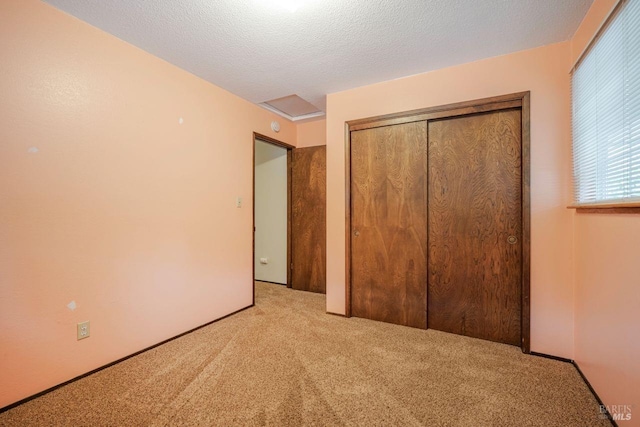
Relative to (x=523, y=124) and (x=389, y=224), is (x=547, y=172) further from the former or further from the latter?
(x=389, y=224)

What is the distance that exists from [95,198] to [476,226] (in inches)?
117

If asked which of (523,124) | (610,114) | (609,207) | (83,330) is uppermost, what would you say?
(523,124)

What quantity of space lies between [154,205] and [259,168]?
2.32 m

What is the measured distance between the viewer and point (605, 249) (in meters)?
1.60

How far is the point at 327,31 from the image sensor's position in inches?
78.7

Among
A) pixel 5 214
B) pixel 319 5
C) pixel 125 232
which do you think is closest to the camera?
pixel 5 214

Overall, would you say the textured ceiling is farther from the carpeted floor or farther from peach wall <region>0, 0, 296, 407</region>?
the carpeted floor

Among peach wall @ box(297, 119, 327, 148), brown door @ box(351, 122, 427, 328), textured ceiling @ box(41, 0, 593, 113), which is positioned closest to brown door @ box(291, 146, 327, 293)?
peach wall @ box(297, 119, 327, 148)

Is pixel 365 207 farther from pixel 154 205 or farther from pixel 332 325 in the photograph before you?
pixel 154 205

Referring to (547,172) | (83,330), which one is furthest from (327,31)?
(83,330)

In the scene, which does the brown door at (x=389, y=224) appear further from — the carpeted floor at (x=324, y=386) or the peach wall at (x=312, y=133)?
the peach wall at (x=312, y=133)

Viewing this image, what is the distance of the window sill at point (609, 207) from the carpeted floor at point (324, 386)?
1.10 metres

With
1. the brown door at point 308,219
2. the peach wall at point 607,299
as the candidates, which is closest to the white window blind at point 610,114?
the peach wall at point 607,299

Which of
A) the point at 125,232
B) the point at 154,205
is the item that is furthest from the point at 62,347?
the point at 154,205
